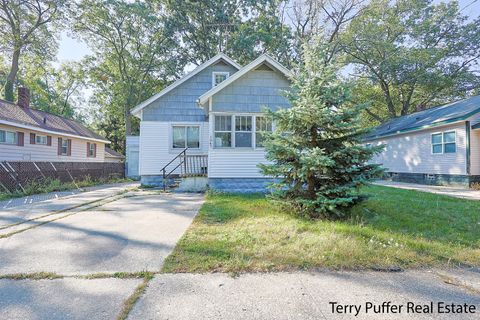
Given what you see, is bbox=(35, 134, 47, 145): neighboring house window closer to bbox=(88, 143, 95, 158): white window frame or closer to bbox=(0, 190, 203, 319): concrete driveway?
bbox=(88, 143, 95, 158): white window frame

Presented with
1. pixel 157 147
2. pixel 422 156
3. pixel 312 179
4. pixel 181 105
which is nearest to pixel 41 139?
pixel 157 147

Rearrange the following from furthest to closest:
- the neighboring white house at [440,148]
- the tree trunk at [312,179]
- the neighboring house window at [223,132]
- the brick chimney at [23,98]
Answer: the brick chimney at [23,98], the neighboring white house at [440,148], the neighboring house window at [223,132], the tree trunk at [312,179]

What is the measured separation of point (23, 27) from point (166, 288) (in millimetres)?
28599

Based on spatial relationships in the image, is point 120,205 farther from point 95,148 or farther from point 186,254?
point 95,148

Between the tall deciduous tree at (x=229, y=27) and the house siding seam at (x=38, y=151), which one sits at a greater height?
the tall deciduous tree at (x=229, y=27)

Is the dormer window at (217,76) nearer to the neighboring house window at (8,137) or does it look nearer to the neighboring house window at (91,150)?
the neighboring house window at (8,137)

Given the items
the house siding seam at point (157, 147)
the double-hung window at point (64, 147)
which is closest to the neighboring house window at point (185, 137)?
the house siding seam at point (157, 147)

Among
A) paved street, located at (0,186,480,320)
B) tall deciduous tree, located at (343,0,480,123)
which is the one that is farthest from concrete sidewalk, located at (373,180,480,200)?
tall deciduous tree, located at (343,0,480,123)

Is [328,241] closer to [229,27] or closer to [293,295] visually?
[293,295]

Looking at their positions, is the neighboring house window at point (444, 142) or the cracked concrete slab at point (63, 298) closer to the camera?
the cracked concrete slab at point (63, 298)

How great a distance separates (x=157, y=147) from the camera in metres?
12.8

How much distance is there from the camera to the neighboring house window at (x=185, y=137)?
13.0m

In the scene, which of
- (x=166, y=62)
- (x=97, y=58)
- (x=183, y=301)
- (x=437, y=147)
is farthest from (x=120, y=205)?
(x=97, y=58)

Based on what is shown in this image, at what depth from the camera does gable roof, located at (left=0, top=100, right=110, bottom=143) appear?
14.0 metres
